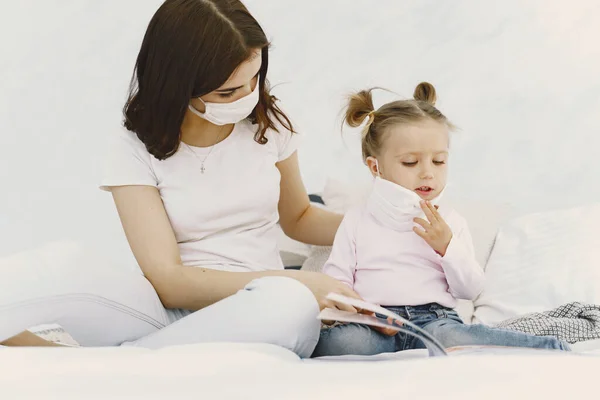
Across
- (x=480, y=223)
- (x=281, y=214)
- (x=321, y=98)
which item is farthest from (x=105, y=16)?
(x=480, y=223)

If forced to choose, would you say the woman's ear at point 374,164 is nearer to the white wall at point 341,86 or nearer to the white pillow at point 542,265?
the white pillow at point 542,265

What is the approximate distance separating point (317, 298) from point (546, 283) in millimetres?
680

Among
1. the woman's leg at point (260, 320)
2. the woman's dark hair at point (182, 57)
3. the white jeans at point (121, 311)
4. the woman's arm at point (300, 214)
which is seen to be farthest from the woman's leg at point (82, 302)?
the woman's arm at point (300, 214)

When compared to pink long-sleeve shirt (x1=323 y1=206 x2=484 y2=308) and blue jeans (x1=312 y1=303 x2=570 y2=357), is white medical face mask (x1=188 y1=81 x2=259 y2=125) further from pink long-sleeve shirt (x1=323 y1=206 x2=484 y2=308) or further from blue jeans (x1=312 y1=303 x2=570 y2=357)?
blue jeans (x1=312 y1=303 x2=570 y2=357)

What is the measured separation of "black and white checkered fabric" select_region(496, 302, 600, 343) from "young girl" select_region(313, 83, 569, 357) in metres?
0.12

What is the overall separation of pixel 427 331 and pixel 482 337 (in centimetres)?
13

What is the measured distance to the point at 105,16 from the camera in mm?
3135

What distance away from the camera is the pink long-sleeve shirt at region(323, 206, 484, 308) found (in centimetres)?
175

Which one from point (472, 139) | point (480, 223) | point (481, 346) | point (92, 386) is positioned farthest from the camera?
point (472, 139)

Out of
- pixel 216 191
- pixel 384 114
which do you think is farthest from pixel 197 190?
pixel 384 114

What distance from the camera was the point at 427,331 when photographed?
5.49 feet

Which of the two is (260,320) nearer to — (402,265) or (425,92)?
(402,265)

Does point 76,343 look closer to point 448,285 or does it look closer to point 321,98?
point 448,285

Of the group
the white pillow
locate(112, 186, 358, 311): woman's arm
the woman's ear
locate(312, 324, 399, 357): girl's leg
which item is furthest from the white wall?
locate(312, 324, 399, 357): girl's leg
